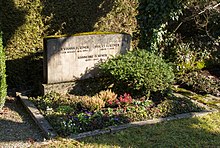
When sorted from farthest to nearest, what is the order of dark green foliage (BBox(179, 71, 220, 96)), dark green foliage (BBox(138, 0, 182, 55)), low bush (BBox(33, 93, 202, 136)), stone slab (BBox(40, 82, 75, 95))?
1. dark green foliage (BBox(179, 71, 220, 96))
2. dark green foliage (BBox(138, 0, 182, 55))
3. stone slab (BBox(40, 82, 75, 95))
4. low bush (BBox(33, 93, 202, 136))

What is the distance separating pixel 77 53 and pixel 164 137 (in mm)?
2695

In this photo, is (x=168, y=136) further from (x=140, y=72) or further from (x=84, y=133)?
(x=140, y=72)

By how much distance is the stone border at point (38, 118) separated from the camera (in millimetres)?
5316

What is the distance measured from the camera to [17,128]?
569 centimetres

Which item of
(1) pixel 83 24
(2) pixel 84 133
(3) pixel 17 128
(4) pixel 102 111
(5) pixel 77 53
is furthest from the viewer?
(1) pixel 83 24

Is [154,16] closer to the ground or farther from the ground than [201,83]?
farther from the ground

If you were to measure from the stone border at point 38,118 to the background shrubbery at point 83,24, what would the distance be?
3.02ft

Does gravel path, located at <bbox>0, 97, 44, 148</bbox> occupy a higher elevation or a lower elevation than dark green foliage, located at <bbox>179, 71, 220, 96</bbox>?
Result: lower

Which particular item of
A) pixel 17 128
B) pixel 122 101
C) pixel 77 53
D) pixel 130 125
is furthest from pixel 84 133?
pixel 77 53

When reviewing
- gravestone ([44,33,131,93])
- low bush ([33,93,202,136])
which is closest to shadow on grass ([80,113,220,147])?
low bush ([33,93,202,136])

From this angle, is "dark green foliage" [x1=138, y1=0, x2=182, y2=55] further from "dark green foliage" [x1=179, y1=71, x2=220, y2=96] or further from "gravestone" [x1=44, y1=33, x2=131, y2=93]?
"dark green foliage" [x1=179, y1=71, x2=220, y2=96]

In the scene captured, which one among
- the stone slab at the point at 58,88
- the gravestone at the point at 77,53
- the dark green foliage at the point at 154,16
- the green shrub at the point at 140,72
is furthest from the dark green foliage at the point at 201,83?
the stone slab at the point at 58,88

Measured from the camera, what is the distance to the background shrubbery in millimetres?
7320

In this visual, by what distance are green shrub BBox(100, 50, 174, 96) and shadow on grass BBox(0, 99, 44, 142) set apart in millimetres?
1925
